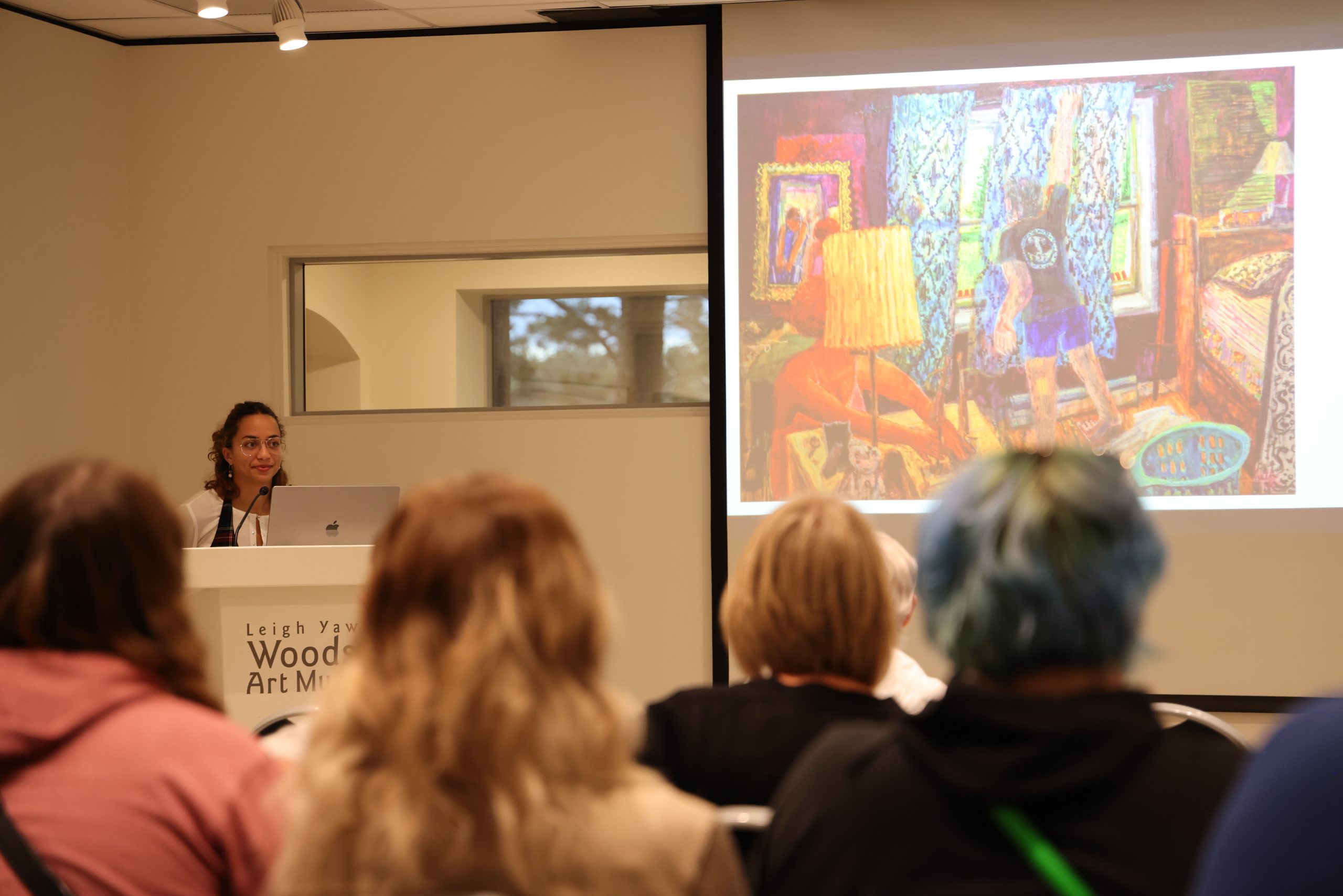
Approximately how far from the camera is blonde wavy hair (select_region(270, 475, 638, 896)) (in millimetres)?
988

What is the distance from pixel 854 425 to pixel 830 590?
10.4 ft

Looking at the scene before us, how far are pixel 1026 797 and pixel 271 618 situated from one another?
2628mm

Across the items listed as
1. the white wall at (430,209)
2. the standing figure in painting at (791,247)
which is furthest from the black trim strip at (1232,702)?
the standing figure in painting at (791,247)

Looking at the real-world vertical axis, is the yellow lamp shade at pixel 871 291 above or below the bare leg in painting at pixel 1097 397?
above

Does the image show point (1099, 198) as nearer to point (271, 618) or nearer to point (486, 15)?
point (486, 15)

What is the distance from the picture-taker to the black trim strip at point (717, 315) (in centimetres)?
486

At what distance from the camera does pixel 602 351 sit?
5.23 metres

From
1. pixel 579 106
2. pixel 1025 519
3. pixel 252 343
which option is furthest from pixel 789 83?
pixel 1025 519

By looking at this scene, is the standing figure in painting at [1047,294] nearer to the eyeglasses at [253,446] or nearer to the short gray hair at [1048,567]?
the eyeglasses at [253,446]

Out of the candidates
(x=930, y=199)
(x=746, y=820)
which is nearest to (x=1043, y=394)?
(x=930, y=199)

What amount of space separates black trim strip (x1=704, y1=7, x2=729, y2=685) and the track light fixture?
1.63 meters

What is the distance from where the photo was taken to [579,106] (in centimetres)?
510

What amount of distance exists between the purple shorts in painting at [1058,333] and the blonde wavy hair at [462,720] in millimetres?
3851

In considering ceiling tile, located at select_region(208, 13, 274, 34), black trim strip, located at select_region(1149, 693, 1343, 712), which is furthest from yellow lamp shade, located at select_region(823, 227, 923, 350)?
ceiling tile, located at select_region(208, 13, 274, 34)
